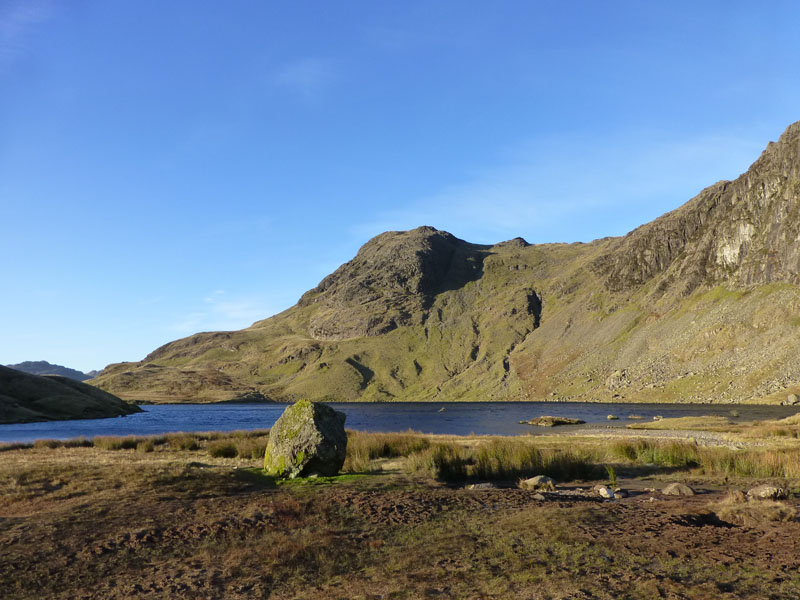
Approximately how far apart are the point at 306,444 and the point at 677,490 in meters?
13.0

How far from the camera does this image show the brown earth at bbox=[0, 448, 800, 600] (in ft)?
29.8

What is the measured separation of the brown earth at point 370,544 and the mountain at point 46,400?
89903mm

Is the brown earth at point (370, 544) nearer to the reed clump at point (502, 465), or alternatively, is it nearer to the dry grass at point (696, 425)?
the reed clump at point (502, 465)

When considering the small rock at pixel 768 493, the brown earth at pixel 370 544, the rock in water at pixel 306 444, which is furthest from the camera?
the rock in water at pixel 306 444

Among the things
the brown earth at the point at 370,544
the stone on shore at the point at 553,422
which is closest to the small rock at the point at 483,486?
the brown earth at the point at 370,544

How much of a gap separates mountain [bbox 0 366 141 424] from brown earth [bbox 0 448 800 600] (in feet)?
295

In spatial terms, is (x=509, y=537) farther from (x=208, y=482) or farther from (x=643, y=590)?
Answer: (x=208, y=482)

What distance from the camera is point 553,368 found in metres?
159

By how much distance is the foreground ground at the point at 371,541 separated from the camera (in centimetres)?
912

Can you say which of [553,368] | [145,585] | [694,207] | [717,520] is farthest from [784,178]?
[145,585]

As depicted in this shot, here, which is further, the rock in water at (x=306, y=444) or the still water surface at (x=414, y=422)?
the still water surface at (x=414, y=422)

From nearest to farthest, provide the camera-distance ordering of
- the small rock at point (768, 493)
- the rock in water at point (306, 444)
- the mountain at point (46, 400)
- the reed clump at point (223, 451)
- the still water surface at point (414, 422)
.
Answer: the small rock at point (768, 493) < the rock in water at point (306, 444) < the reed clump at point (223, 451) < the still water surface at point (414, 422) < the mountain at point (46, 400)

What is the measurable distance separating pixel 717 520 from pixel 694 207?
191470 millimetres

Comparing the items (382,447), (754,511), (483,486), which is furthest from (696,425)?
(754,511)
